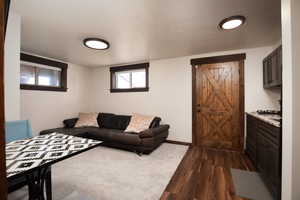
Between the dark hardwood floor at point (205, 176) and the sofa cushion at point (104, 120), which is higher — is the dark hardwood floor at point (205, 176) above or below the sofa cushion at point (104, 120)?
below

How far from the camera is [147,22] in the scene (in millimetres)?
2061

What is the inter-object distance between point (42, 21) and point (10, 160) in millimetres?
1945

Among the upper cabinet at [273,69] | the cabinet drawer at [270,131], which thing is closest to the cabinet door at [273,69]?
the upper cabinet at [273,69]

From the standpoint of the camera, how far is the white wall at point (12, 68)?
1825 mm

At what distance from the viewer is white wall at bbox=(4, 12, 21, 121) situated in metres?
1.83

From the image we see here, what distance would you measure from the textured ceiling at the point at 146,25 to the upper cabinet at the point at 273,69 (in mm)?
405

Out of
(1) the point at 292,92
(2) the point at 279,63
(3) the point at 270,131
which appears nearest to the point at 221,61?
(2) the point at 279,63

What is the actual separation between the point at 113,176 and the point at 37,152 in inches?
49.5

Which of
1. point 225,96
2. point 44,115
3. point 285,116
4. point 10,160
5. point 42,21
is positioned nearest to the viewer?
point 10,160

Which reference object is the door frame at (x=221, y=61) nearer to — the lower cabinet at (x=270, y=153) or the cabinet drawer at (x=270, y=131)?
the lower cabinet at (x=270, y=153)

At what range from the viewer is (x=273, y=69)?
239 centimetres

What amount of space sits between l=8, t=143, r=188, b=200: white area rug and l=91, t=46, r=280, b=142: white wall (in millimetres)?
939

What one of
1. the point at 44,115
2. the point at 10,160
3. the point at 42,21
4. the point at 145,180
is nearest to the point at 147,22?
the point at 42,21

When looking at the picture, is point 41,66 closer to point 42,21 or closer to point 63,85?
point 63,85
